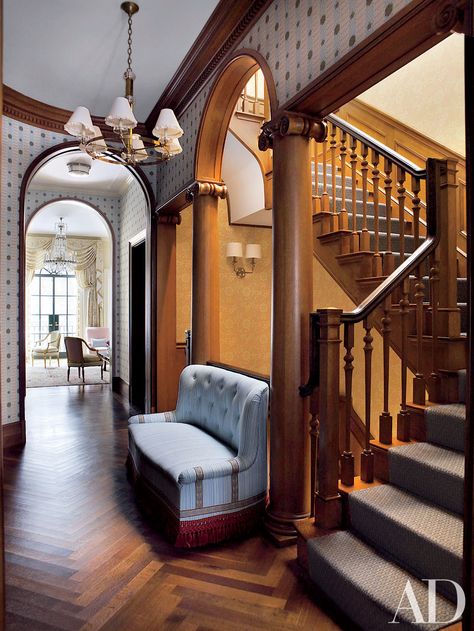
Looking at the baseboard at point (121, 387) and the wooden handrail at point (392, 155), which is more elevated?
the wooden handrail at point (392, 155)

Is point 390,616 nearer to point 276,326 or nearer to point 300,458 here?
point 300,458

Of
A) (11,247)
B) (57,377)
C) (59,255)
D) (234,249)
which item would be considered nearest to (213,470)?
(234,249)

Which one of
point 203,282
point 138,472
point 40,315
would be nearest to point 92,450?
point 138,472

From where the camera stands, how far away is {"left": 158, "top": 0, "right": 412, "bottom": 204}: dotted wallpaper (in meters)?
2.18

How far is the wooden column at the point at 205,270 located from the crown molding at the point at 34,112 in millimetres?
1947

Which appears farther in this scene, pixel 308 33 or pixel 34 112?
pixel 34 112

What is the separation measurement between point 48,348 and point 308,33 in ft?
36.7

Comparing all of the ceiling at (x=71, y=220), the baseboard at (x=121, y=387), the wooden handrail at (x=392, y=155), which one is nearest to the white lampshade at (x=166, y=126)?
the wooden handrail at (x=392, y=155)

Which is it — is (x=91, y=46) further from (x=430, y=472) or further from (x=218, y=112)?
(x=430, y=472)

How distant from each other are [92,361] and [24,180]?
16.1 ft

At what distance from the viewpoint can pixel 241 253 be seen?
19.1 feet

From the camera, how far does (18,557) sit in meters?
2.65

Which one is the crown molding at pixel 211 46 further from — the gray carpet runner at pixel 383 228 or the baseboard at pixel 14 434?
the baseboard at pixel 14 434

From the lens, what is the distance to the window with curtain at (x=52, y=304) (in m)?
13.8
